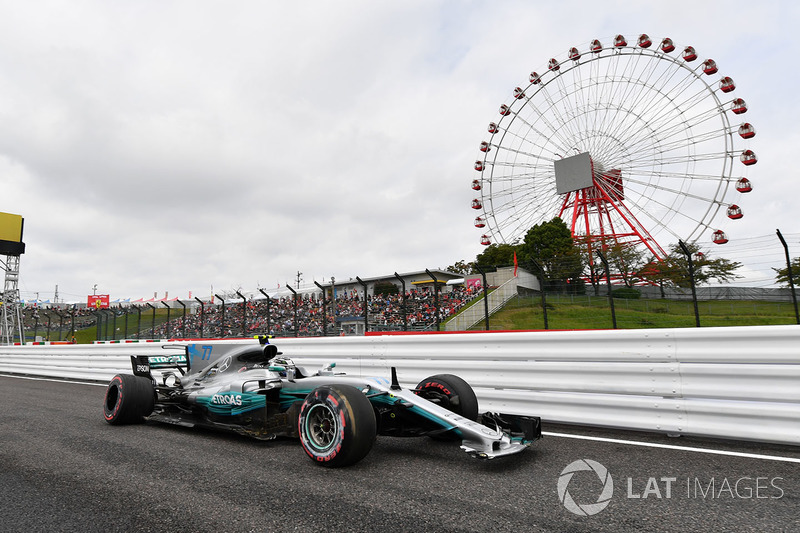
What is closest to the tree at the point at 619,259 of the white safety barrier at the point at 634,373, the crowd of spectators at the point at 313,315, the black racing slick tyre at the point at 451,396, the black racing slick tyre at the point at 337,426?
the crowd of spectators at the point at 313,315

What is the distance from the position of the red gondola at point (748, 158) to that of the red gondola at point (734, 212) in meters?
2.38

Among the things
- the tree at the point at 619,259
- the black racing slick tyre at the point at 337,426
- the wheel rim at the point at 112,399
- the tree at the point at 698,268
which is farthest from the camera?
the tree at the point at 619,259

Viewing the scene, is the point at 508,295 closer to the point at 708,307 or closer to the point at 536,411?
the point at 708,307

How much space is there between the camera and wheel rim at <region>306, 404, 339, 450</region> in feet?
12.9

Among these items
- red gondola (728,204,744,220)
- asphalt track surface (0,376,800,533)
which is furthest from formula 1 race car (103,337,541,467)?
red gondola (728,204,744,220)

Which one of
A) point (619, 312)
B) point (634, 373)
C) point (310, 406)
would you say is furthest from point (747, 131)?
point (310, 406)

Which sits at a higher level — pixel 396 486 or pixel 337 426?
pixel 337 426

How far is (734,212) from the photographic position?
26953mm

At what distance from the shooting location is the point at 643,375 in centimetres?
480

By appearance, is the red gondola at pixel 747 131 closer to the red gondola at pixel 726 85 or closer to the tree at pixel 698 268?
the red gondola at pixel 726 85

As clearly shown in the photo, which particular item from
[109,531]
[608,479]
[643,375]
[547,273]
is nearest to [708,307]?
[547,273]

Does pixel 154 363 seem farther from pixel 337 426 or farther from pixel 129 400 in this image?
pixel 337 426

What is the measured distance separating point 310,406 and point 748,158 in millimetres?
30838

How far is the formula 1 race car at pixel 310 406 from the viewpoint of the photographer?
12.1 ft
